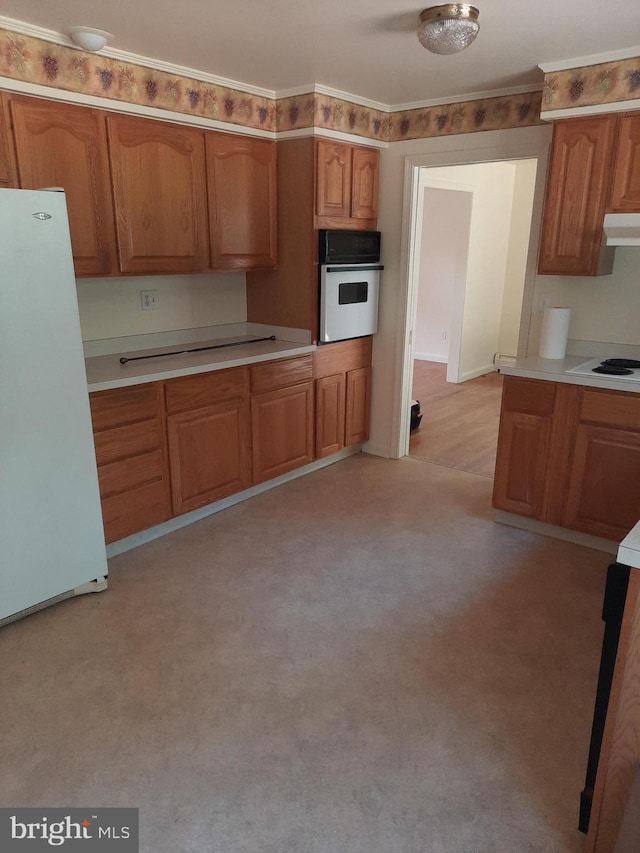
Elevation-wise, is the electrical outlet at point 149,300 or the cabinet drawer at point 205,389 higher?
the electrical outlet at point 149,300

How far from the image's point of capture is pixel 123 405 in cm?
288

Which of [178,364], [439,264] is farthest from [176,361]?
[439,264]

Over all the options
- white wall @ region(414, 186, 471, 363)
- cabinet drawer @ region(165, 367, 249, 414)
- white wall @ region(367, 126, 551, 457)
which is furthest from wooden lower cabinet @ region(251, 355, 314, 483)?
white wall @ region(414, 186, 471, 363)

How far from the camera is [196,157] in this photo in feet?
10.9

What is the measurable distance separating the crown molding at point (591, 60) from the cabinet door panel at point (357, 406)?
2.10 m

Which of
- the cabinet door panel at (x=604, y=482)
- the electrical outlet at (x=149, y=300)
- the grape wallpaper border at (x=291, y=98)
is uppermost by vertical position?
the grape wallpaper border at (x=291, y=98)

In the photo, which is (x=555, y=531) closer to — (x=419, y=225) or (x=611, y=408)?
(x=611, y=408)

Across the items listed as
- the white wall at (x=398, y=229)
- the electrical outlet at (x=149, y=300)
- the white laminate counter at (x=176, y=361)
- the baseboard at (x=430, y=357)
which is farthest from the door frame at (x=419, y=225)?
the baseboard at (x=430, y=357)

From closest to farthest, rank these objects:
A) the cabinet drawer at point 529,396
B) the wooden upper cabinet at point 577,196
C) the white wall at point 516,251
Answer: the wooden upper cabinet at point 577,196 → the cabinet drawer at point 529,396 → the white wall at point 516,251

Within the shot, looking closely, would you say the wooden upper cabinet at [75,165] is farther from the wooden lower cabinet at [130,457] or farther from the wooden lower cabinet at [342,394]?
the wooden lower cabinet at [342,394]

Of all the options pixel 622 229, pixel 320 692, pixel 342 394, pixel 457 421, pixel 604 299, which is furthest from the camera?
pixel 457 421

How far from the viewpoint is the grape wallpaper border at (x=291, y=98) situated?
2.65 metres

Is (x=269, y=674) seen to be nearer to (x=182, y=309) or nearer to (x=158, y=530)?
(x=158, y=530)

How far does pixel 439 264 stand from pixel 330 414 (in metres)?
3.85
